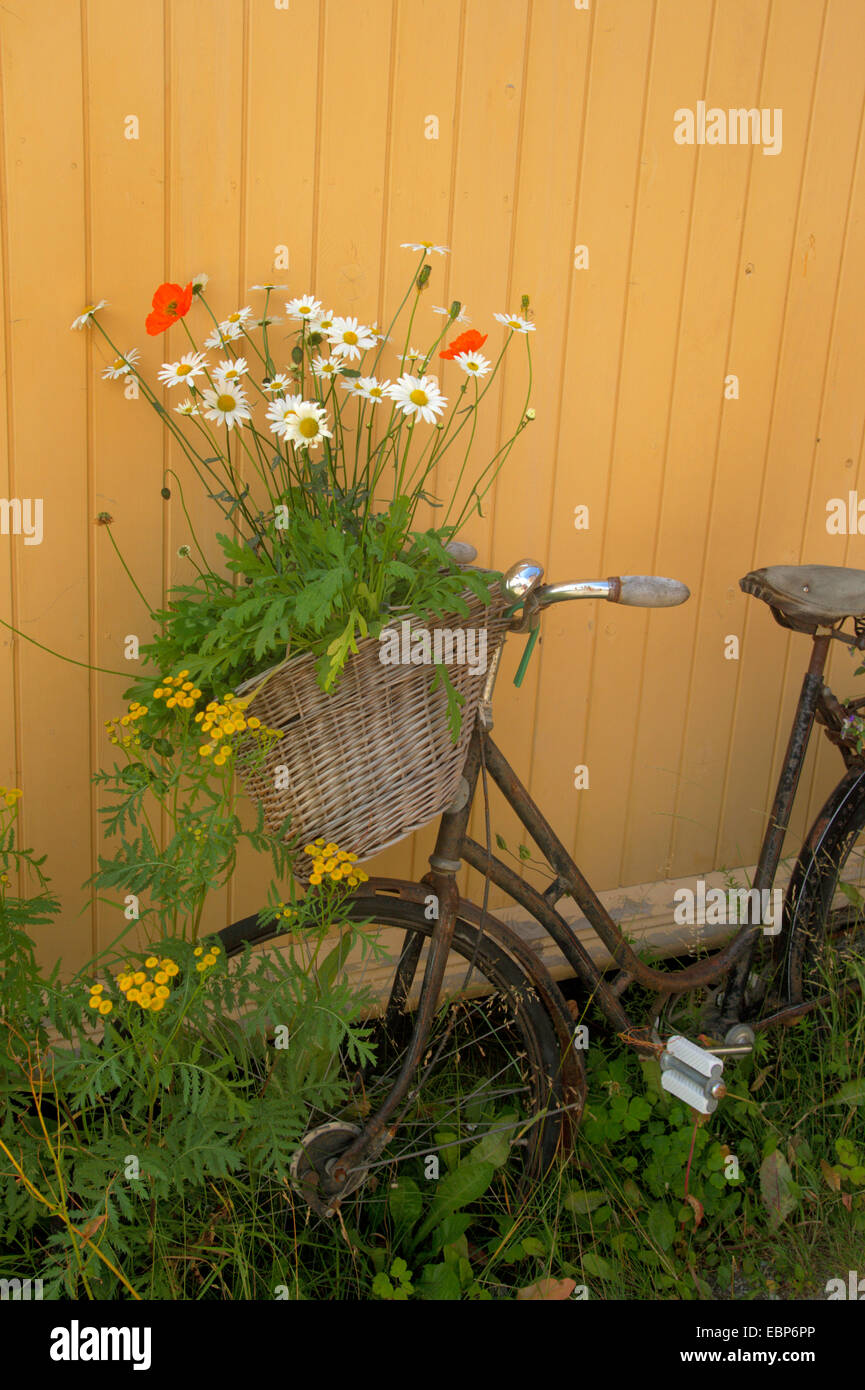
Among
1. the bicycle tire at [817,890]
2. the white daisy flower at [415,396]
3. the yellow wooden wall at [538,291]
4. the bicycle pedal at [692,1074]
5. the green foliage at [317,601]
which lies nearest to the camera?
the green foliage at [317,601]

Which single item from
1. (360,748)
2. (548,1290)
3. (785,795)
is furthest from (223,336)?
(548,1290)

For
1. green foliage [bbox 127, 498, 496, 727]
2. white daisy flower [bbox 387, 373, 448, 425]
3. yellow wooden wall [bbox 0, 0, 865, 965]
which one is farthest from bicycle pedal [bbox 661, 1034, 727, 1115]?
white daisy flower [bbox 387, 373, 448, 425]

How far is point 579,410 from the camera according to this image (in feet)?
8.40

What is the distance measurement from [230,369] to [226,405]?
0.08m

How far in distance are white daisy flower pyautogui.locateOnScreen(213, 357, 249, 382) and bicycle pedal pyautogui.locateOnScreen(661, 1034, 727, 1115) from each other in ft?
5.08

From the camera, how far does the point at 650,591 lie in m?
1.74

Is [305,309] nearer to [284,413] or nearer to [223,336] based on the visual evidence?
[223,336]

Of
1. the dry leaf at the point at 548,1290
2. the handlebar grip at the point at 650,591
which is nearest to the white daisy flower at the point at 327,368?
the handlebar grip at the point at 650,591

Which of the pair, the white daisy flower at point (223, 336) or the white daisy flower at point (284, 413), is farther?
the white daisy flower at point (223, 336)

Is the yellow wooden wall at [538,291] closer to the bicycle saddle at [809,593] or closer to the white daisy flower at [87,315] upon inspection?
the white daisy flower at [87,315]

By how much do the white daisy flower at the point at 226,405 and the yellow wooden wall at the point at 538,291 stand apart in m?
0.31

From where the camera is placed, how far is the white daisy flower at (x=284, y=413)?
170 cm
